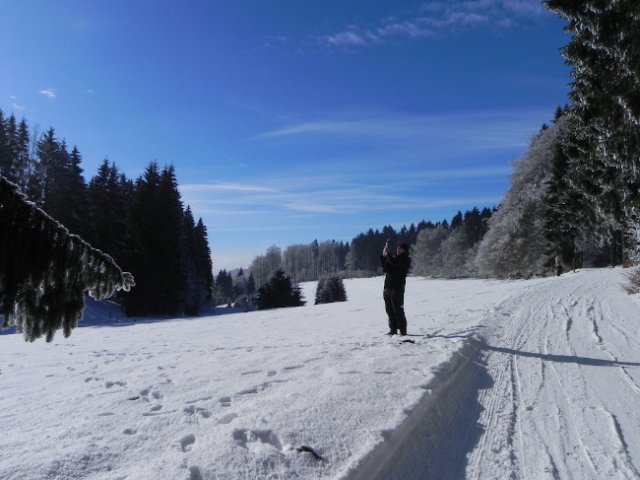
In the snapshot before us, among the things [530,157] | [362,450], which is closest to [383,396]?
[362,450]

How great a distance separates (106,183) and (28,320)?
162 ft

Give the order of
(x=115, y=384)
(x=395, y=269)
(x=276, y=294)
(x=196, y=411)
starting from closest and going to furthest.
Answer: (x=196, y=411), (x=115, y=384), (x=395, y=269), (x=276, y=294)

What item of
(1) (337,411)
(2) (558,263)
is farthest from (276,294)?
(1) (337,411)

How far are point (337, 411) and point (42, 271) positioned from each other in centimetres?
311

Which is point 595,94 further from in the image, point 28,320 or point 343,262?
point 343,262

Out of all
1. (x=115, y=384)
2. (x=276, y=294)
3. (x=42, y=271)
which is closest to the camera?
(x=42, y=271)

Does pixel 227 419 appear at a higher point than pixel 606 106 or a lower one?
lower

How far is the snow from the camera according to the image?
3.64 metres

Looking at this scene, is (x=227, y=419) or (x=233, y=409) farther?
(x=233, y=409)

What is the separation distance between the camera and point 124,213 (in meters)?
45.3

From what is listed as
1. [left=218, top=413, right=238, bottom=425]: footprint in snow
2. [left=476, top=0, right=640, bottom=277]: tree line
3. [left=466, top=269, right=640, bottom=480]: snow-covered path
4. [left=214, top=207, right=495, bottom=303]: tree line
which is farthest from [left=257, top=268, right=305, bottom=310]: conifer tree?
[left=218, top=413, right=238, bottom=425]: footprint in snow

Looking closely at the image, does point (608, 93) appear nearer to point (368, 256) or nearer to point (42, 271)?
point (42, 271)

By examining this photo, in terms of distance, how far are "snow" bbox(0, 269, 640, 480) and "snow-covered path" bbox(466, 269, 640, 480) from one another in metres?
0.02

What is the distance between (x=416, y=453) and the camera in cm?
409
